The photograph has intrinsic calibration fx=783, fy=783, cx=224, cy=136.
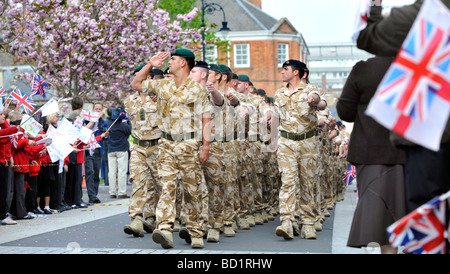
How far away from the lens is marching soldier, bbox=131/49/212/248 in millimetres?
9078

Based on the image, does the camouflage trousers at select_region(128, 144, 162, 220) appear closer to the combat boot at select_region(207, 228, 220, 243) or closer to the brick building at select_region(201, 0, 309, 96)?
the combat boot at select_region(207, 228, 220, 243)

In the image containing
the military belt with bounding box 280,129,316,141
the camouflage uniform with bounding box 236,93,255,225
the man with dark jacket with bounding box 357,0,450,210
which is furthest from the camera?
the camouflage uniform with bounding box 236,93,255,225

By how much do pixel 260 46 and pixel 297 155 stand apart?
5079cm

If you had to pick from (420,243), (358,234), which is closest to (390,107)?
(420,243)

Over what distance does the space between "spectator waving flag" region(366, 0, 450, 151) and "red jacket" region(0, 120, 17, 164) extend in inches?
341

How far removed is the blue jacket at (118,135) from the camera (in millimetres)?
19297

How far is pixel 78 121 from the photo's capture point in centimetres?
1517

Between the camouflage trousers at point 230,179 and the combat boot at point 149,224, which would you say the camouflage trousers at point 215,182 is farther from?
the combat boot at point 149,224

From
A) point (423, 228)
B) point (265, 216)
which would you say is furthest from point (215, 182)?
point (423, 228)

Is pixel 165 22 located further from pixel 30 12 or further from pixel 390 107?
pixel 390 107

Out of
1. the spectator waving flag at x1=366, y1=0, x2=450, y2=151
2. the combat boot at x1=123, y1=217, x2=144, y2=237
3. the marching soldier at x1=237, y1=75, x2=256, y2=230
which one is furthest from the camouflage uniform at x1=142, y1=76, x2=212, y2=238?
the spectator waving flag at x1=366, y1=0, x2=450, y2=151

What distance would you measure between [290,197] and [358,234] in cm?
428

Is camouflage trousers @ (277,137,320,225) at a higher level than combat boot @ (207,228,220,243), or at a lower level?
higher

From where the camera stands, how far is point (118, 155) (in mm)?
19500
